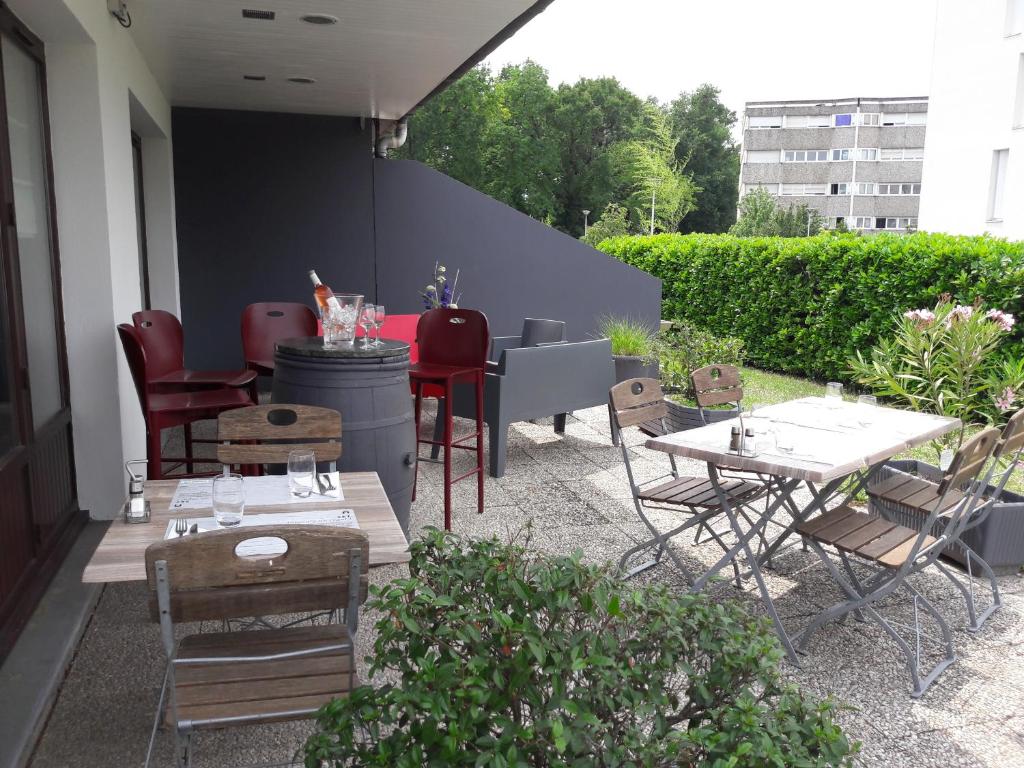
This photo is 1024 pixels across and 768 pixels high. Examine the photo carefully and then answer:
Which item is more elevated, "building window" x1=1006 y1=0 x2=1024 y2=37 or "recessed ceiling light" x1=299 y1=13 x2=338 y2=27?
"building window" x1=1006 y1=0 x2=1024 y2=37

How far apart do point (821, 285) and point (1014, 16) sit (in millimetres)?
10387

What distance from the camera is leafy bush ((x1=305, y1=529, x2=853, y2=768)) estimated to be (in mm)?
1411

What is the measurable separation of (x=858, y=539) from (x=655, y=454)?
328 cm

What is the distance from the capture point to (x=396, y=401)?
3.84 meters

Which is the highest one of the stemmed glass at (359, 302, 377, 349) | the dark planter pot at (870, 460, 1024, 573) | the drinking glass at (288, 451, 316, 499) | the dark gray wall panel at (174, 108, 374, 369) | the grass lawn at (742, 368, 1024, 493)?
the dark gray wall panel at (174, 108, 374, 369)

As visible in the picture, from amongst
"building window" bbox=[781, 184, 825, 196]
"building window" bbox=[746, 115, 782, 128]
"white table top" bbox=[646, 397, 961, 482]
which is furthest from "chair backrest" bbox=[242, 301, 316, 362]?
"building window" bbox=[781, 184, 825, 196]

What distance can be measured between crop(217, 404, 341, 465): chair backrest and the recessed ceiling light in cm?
284

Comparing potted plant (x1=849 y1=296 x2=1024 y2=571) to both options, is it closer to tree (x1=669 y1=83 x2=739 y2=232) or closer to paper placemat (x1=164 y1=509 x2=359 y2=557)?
paper placemat (x1=164 y1=509 x2=359 y2=557)

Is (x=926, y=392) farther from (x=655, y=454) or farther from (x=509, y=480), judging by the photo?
(x=509, y=480)

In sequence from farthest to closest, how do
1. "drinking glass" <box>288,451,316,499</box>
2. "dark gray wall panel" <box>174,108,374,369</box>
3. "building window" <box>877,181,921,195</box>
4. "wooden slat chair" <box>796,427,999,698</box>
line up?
"building window" <box>877,181,921,195</box> → "dark gray wall panel" <box>174,108,374,369</box> → "wooden slat chair" <box>796,427,999,698</box> → "drinking glass" <box>288,451,316,499</box>

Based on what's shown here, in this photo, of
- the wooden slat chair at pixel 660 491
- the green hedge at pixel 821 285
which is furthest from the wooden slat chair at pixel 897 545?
the green hedge at pixel 821 285

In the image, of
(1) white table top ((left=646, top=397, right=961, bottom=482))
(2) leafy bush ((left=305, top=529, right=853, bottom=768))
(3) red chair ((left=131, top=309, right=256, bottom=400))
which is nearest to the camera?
(2) leafy bush ((left=305, top=529, right=853, bottom=768))

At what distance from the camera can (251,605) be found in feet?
6.54

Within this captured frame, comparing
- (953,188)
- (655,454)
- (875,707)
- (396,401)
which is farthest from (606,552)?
(953,188)
